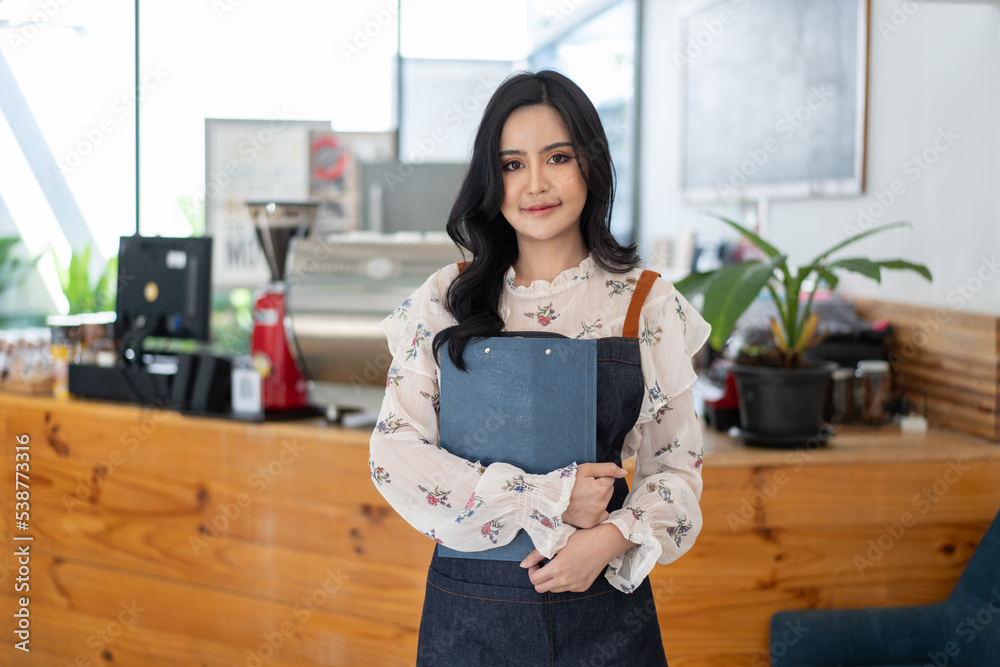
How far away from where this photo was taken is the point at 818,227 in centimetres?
293

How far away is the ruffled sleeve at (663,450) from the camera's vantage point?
1.16 m

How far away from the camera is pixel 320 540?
6.55ft

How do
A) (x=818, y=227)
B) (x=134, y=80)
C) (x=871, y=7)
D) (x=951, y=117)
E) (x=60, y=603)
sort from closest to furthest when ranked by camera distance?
(x=951, y=117) < (x=60, y=603) < (x=871, y=7) < (x=818, y=227) < (x=134, y=80)

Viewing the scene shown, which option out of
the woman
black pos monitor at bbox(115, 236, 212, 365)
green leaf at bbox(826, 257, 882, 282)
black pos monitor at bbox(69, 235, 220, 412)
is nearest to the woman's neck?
the woman

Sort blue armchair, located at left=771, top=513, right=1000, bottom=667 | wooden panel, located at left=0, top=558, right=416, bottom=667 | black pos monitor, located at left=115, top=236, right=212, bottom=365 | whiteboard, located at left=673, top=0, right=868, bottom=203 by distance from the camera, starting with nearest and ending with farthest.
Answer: blue armchair, located at left=771, top=513, right=1000, bottom=667 → wooden panel, located at left=0, top=558, right=416, bottom=667 → black pos monitor, located at left=115, top=236, right=212, bottom=365 → whiteboard, located at left=673, top=0, right=868, bottom=203

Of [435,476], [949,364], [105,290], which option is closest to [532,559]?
[435,476]

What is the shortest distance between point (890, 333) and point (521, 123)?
1.56 meters

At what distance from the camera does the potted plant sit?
1826mm

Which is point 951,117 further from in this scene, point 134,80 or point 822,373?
point 134,80

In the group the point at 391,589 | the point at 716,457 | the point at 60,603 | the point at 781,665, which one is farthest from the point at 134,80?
the point at 781,665

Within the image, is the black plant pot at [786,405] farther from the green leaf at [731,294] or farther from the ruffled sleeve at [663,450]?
the ruffled sleeve at [663,450]

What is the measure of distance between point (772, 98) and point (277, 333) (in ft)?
7.41

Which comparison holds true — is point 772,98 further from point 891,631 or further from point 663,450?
point 663,450

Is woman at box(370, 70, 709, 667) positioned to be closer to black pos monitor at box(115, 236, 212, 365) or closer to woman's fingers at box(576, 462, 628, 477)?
woman's fingers at box(576, 462, 628, 477)
